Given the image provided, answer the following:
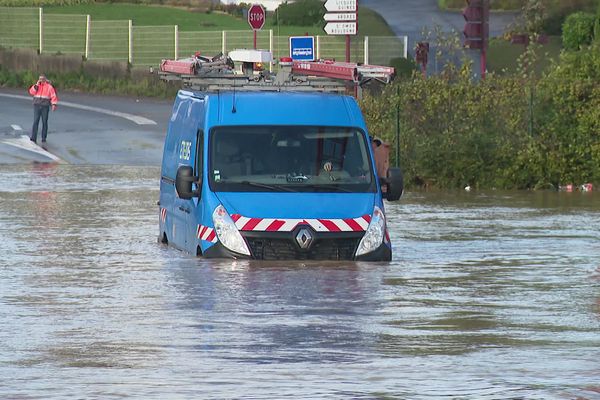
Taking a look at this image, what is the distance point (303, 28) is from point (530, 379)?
5489 centimetres

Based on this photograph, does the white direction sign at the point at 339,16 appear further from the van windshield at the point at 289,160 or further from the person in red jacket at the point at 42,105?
the van windshield at the point at 289,160

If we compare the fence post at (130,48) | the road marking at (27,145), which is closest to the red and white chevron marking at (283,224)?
the road marking at (27,145)

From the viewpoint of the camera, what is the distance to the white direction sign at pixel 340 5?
4250cm

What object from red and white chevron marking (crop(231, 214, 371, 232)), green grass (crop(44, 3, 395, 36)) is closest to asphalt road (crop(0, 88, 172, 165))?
green grass (crop(44, 3, 395, 36))

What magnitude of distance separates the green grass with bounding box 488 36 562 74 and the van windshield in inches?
1488

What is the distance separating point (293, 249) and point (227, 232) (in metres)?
0.71

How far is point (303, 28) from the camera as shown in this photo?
65750 mm

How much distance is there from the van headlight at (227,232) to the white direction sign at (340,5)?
2472 centimetres

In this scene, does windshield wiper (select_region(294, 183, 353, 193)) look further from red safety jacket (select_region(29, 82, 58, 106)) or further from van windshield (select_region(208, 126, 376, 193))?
red safety jacket (select_region(29, 82, 58, 106))

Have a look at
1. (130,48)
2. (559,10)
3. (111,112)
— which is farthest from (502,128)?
(559,10)

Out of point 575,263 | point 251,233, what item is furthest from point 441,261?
point 251,233

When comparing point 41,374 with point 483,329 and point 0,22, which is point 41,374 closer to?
point 483,329

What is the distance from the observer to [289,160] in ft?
62.3

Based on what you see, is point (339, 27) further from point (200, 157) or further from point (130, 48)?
point (200, 157)
